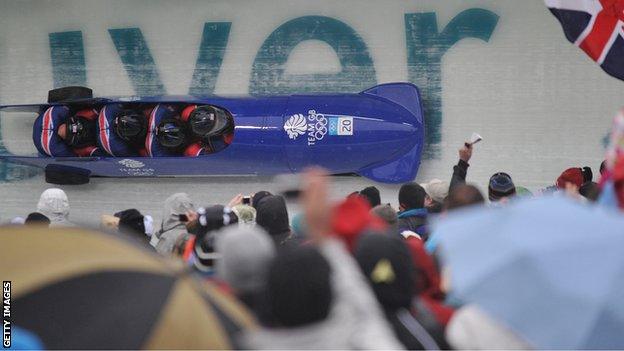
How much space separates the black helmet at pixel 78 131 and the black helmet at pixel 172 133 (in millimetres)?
731

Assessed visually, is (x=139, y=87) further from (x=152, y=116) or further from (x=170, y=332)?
(x=170, y=332)

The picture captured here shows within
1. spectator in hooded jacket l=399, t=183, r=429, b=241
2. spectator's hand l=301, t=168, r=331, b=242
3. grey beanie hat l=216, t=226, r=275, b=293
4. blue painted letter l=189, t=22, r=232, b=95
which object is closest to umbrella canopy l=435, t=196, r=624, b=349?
spectator's hand l=301, t=168, r=331, b=242

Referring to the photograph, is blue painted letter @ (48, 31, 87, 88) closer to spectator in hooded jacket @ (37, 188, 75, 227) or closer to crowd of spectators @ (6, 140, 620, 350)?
spectator in hooded jacket @ (37, 188, 75, 227)

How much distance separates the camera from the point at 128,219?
4.01 meters

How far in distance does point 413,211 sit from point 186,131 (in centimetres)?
313

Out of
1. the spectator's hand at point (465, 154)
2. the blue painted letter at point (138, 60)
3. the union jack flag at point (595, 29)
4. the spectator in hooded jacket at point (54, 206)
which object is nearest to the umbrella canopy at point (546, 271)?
the union jack flag at point (595, 29)

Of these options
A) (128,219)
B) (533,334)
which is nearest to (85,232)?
(533,334)

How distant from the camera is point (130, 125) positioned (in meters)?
7.18

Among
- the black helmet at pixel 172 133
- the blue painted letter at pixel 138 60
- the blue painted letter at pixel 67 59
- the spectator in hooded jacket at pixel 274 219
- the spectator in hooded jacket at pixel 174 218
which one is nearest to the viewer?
the spectator in hooded jacket at pixel 274 219

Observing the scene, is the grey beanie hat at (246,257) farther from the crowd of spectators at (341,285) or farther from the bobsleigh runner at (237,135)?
the bobsleigh runner at (237,135)

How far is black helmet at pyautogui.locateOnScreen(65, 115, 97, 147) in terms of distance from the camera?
24.5 feet

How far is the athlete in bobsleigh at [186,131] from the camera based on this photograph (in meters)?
6.92

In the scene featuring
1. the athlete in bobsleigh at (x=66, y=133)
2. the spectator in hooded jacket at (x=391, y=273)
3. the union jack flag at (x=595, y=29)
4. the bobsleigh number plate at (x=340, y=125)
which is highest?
the union jack flag at (x=595, y=29)

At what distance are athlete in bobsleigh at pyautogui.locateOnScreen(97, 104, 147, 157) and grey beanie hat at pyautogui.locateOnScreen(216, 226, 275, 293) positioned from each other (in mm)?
5311
